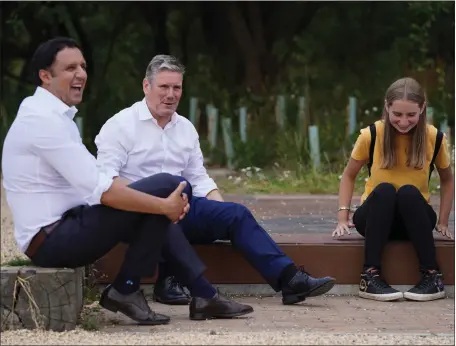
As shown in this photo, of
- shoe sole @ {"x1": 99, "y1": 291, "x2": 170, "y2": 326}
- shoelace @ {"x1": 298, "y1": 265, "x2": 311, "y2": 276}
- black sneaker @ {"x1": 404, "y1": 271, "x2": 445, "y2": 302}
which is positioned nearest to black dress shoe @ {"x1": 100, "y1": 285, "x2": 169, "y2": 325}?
shoe sole @ {"x1": 99, "y1": 291, "x2": 170, "y2": 326}

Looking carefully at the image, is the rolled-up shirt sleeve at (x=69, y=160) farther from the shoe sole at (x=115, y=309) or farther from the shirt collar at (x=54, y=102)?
the shoe sole at (x=115, y=309)

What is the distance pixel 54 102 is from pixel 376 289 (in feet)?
6.12

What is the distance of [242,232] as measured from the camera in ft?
17.7

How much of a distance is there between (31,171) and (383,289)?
6.17 feet

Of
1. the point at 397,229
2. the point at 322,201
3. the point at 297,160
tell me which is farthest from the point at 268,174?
the point at 397,229

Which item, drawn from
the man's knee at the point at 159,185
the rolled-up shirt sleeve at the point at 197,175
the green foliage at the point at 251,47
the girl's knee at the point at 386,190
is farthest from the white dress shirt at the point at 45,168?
the green foliage at the point at 251,47

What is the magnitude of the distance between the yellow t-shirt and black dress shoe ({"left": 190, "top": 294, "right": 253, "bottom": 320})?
1.14 m

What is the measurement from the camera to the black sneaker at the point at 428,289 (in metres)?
5.65

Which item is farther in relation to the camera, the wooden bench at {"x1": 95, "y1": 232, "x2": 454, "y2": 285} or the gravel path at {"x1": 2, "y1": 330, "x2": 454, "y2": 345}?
the wooden bench at {"x1": 95, "y1": 232, "x2": 454, "y2": 285}

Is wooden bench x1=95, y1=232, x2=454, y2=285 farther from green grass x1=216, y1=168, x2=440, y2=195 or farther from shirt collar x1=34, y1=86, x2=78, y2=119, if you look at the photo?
green grass x1=216, y1=168, x2=440, y2=195

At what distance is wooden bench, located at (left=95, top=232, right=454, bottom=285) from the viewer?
571cm

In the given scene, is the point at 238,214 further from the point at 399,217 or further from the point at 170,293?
the point at 399,217

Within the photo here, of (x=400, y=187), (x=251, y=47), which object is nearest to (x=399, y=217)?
(x=400, y=187)

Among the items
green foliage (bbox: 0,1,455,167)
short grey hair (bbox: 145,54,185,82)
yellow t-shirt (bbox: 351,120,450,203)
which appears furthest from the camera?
green foliage (bbox: 0,1,455,167)
